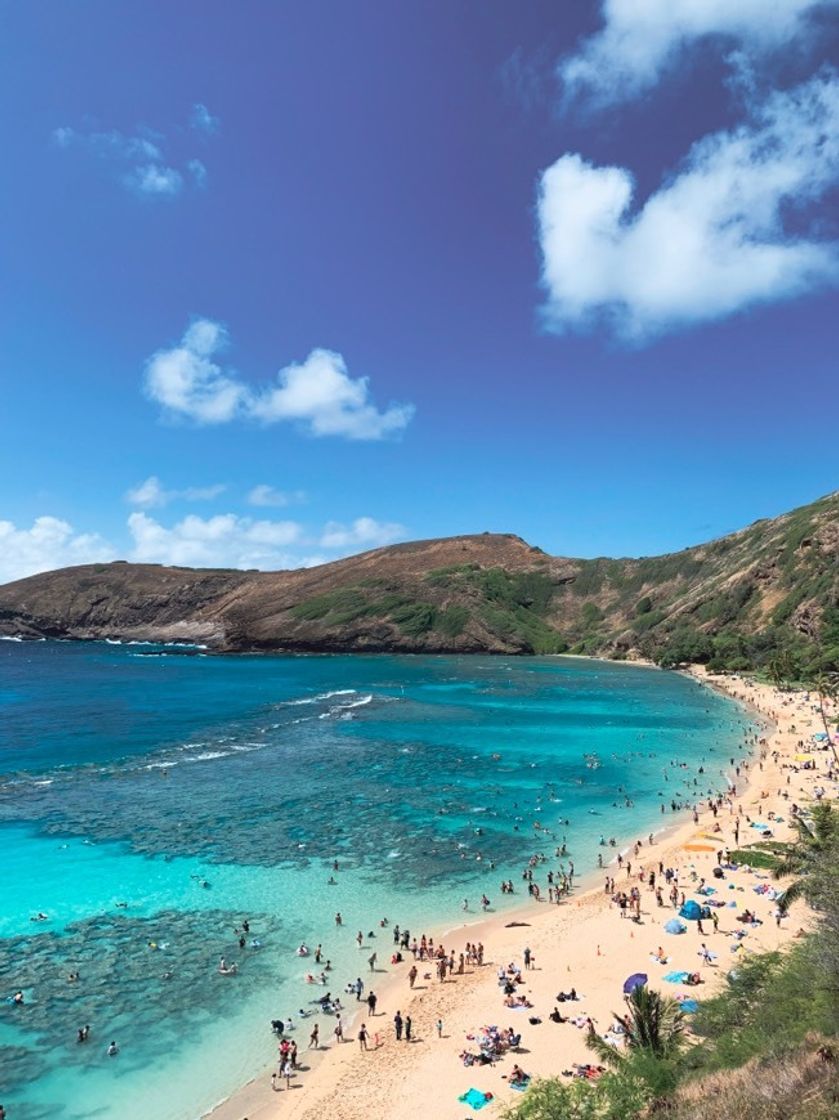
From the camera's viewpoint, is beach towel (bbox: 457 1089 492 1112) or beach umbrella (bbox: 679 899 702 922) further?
beach umbrella (bbox: 679 899 702 922)

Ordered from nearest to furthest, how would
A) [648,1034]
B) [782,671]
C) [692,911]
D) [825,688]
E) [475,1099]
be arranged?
[648,1034] → [475,1099] → [692,911] → [825,688] → [782,671]

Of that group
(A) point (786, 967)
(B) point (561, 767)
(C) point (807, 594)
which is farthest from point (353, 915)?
(C) point (807, 594)

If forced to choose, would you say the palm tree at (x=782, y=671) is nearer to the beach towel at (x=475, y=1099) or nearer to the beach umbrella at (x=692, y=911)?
the beach umbrella at (x=692, y=911)

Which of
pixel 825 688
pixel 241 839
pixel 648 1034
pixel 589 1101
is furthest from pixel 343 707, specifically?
pixel 589 1101

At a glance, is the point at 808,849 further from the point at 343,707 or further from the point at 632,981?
the point at 343,707

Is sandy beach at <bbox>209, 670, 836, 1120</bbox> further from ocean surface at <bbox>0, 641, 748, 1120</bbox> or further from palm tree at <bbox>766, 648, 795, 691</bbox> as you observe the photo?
palm tree at <bbox>766, 648, 795, 691</bbox>

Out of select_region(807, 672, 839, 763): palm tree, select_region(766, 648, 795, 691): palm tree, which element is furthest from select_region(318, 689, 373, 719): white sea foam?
select_region(766, 648, 795, 691): palm tree
